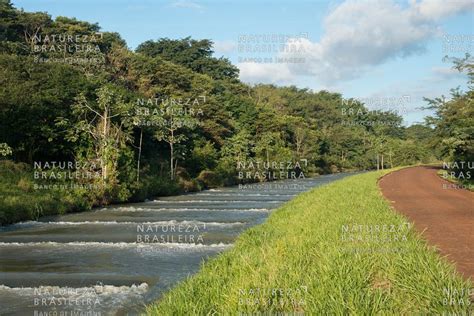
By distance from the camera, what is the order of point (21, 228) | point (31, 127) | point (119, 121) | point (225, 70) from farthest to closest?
point (225, 70) < point (119, 121) < point (31, 127) < point (21, 228)

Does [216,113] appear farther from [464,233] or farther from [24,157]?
[464,233]

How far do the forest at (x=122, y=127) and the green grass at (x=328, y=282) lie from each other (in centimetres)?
1196

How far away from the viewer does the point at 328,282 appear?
23.4 feet

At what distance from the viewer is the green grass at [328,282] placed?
250 inches

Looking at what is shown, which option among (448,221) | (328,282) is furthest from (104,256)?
(448,221)

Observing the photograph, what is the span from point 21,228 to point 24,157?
1357cm

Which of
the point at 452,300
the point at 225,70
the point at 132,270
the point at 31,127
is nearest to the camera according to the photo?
the point at 452,300

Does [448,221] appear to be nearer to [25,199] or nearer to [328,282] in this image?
[328,282]

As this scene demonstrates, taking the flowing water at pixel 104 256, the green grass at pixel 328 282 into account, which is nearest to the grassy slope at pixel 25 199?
the flowing water at pixel 104 256

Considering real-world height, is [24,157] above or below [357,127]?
below

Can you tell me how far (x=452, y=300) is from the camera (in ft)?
20.1

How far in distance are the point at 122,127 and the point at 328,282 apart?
99.2 ft

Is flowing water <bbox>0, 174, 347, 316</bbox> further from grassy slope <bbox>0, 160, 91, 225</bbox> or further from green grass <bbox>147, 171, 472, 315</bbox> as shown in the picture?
green grass <bbox>147, 171, 472, 315</bbox>

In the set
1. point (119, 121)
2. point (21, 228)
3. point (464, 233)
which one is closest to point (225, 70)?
point (119, 121)
